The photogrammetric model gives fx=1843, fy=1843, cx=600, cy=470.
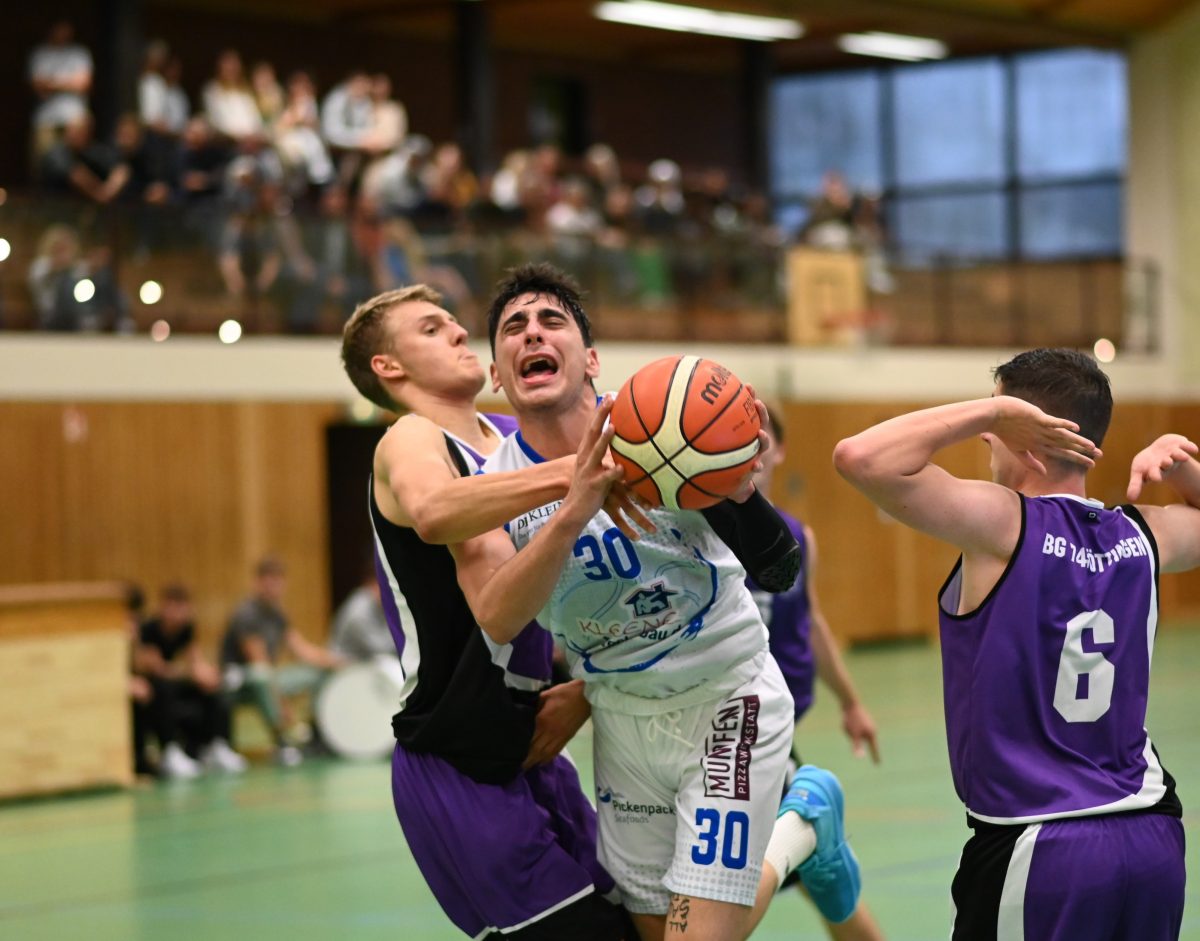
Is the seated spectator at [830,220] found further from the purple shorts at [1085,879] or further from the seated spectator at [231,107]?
the purple shorts at [1085,879]

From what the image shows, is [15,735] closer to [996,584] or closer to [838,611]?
[996,584]

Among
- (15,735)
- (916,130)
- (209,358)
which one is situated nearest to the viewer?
(15,735)

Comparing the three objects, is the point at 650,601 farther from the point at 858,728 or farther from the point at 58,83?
the point at 58,83

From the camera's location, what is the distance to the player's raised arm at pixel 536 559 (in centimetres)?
377

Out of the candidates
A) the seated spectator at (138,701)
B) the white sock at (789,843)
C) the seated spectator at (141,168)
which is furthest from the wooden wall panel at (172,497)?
the white sock at (789,843)

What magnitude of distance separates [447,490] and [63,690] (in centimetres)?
846

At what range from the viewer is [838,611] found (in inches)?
841

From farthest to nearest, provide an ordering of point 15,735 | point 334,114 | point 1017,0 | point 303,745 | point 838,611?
point 1017,0 → point 838,611 → point 334,114 → point 303,745 → point 15,735

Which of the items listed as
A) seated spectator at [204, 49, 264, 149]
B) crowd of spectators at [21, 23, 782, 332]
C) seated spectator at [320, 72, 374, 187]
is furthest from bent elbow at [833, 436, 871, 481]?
seated spectator at [320, 72, 374, 187]

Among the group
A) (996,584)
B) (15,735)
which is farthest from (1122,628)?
(15,735)

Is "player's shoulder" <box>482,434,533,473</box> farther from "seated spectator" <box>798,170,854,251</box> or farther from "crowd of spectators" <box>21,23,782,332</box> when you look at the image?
"seated spectator" <box>798,170,854,251</box>

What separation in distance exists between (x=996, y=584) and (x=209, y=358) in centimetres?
1303

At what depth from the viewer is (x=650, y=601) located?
4152 mm

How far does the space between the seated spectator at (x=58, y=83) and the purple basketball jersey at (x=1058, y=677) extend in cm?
1426
